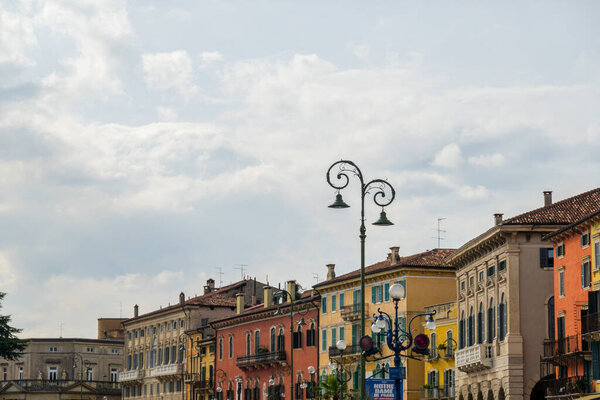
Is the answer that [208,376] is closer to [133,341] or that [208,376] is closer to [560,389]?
[133,341]

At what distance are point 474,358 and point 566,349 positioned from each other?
41.4ft

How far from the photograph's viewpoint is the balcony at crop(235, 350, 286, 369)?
92375 millimetres

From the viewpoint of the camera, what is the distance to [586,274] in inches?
2090

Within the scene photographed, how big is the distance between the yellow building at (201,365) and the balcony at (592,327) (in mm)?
59785

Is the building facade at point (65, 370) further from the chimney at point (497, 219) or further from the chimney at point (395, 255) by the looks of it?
the chimney at point (497, 219)

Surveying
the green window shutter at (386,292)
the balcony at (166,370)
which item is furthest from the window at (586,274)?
the balcony at (166,370)

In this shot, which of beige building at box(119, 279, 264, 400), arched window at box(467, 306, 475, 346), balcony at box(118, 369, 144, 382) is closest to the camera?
arched window at box(467, 306, 475, 346)

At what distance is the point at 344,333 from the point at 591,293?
115ft

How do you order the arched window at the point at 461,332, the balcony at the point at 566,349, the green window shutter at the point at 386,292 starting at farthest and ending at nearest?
the green window shutter at the point at 386,292
the arched window at the point at 461,332
the balcony at the point at 566,349

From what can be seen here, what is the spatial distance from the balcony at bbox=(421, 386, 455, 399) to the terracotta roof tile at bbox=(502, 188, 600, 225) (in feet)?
49.1

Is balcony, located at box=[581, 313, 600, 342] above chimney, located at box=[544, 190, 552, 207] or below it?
below

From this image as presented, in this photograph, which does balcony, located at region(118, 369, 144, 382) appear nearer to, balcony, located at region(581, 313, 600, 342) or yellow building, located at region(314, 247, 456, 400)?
yellow building, located at region(314, 247, 456, 400)

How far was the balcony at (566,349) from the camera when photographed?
5250 cm

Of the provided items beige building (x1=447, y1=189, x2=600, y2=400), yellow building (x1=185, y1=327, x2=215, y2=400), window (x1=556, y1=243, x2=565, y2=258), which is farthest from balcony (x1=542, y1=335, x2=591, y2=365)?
yellow building (x1=185, y1=327, x2=215, y2=400)
